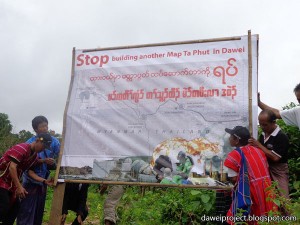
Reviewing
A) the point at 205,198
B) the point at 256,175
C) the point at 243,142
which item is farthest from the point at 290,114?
the point at 205,198

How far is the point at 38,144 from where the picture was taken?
4.15m

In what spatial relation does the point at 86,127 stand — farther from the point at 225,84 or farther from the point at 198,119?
the point at 225,84

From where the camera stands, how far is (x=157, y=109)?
389 centimetres

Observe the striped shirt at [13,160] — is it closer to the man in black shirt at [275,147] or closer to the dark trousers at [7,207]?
the dark trousers at [7,207]

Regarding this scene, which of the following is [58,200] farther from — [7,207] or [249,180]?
[249,180]

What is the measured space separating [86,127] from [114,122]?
34cm

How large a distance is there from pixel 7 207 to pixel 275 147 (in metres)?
3.01

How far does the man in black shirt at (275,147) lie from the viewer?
3.44m

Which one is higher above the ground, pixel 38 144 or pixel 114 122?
pixel 114 122

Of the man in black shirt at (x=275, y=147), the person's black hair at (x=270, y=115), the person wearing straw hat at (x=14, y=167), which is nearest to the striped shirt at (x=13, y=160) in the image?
the person wearing straw hat at (x=14, y=167)

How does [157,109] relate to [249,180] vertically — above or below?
above

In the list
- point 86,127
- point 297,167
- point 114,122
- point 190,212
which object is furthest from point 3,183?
point 297,167

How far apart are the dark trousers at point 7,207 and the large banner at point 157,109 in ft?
2.37

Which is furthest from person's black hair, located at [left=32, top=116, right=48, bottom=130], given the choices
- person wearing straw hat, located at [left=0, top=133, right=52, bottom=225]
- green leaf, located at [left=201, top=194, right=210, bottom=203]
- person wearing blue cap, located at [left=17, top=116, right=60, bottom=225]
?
green leaf, located at [left=201, top=194, right=210, bottom=203]
